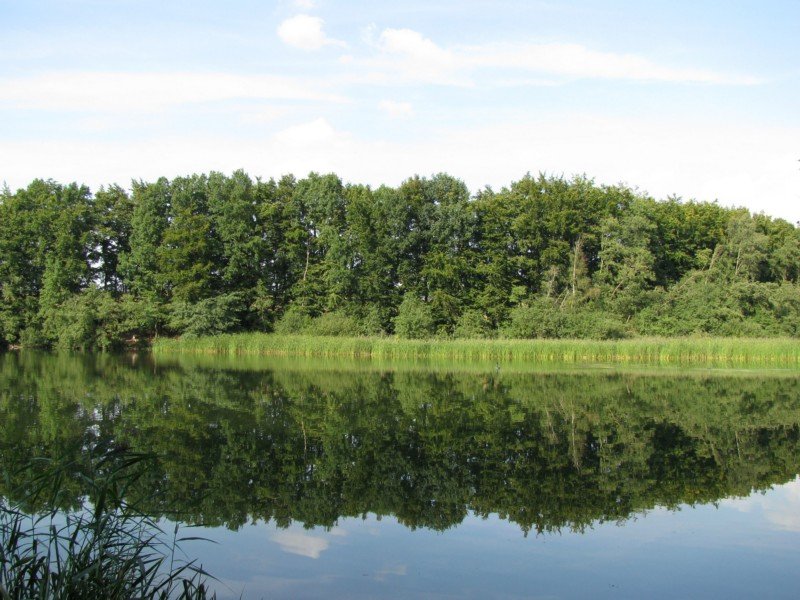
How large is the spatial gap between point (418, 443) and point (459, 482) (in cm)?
253

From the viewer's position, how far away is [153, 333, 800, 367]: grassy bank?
2970cm

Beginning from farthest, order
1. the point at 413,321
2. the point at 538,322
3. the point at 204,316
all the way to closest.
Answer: the point at 204,316 → the point at 413,321 → the point at 538,322

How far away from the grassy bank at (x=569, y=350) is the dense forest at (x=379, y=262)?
369cm

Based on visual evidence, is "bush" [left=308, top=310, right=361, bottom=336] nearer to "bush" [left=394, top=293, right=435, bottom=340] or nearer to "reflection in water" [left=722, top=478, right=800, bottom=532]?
"bush" [left=394, top=293, right=435, bottom=340]

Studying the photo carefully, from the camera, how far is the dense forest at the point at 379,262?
39.4 m

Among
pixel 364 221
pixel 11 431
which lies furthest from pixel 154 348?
pixel 11 431

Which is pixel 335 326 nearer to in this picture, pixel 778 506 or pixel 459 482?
pixel 459 482

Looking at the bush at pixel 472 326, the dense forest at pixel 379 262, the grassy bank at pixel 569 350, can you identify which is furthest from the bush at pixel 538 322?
the grassy bank at pixel 569 350

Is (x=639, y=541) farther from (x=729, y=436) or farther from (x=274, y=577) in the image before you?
(x=729, y=436)

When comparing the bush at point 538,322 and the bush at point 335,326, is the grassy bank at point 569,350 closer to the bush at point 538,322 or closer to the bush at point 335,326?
the bush at point 335,326

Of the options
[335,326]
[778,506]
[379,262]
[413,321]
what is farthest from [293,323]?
[778,506]

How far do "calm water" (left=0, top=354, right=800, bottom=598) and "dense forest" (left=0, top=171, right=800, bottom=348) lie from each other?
68.4ft

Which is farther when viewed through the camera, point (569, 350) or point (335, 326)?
point (335, 326)

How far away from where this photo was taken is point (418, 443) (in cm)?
1221
